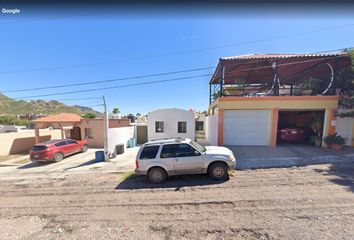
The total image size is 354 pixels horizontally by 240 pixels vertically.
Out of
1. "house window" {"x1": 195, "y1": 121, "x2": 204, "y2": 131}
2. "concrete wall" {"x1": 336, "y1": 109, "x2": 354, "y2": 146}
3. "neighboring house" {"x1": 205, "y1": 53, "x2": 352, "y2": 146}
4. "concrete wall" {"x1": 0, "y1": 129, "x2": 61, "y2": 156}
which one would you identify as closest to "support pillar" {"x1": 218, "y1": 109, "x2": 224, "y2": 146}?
"neighboring house" {"x1": 205, "y1": 53, "x2": 352, "y2": 146}

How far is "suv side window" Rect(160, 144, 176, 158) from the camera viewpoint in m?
6.58

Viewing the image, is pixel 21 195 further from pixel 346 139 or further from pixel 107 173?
pixel 346 139

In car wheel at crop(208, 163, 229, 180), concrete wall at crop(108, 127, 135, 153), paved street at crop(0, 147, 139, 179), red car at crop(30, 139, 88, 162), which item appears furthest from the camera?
concrete wall at crop(108, 127, 135, 153)

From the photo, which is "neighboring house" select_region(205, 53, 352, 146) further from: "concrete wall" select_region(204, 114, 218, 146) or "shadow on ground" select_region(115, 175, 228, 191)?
"shadow on ground" select_region(115, 175, 228, 191)

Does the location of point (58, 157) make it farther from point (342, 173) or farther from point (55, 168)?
point (342, 173)

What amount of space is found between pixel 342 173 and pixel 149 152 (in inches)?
297

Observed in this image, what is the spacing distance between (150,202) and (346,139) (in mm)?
12609

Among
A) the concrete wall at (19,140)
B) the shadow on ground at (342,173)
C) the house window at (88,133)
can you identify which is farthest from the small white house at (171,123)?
the shadow on ground at (342,173)

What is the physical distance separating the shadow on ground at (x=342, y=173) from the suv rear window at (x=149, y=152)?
6375 mm

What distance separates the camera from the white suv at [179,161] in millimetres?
6473

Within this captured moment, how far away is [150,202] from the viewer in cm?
510

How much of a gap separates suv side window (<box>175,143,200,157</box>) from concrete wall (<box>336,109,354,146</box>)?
10060 millimetres

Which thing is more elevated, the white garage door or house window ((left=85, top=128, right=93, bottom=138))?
the white garage door

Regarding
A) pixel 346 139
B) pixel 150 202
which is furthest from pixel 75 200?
pixel 346 139
